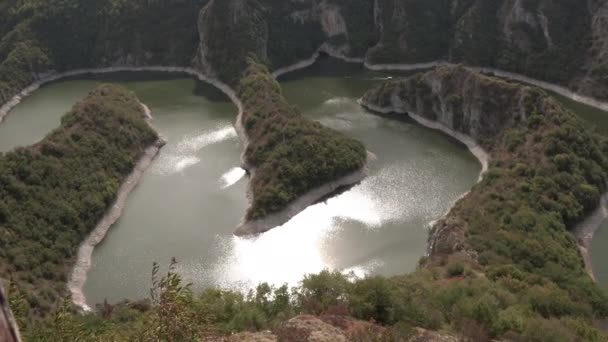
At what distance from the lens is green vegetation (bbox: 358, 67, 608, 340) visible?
38.5 metres

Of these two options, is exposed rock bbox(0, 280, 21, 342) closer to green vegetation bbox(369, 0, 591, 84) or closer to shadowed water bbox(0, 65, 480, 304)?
shadowed water bbox(0, 65, 480, 304)

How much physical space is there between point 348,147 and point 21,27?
Answer: 214 feet

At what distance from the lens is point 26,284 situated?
4650 cm

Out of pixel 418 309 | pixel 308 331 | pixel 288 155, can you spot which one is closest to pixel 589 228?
pixel 288 155

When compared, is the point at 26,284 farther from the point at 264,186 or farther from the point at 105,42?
the point at 105,42

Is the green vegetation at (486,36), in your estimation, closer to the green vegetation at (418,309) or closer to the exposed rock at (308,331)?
the green vegetation at (418,309)

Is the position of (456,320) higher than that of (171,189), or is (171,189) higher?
(456,320)

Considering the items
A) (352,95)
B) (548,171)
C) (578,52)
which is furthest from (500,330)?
(578,52)

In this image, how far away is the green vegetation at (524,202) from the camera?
3847cm

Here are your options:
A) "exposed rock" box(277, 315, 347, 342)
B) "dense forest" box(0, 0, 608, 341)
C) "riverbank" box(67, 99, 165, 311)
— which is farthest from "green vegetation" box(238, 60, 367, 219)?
"exposed rock" box(277, 315, 347, 342)

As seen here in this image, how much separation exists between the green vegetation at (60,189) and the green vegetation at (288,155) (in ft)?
41.6

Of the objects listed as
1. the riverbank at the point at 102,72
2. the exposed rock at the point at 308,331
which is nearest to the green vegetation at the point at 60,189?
the riverbank at the point at 102,72

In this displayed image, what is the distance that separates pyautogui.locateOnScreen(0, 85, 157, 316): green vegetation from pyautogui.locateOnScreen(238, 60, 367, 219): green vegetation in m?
12.7

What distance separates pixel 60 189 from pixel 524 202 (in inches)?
1539
